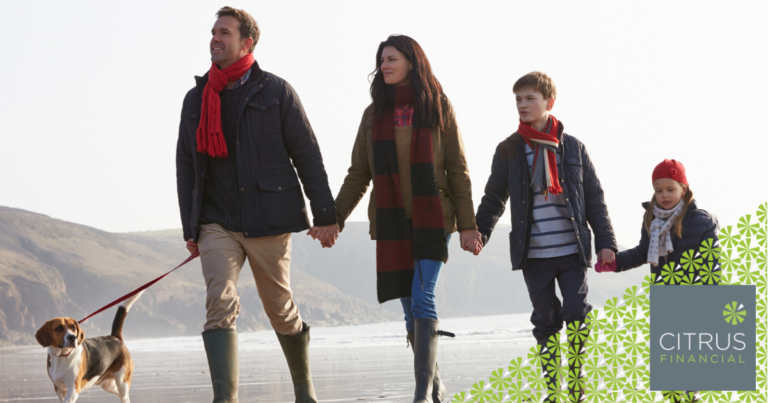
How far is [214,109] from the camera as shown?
3.88 meters

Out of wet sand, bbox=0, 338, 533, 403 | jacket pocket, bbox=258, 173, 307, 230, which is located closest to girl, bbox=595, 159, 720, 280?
jacket pocket, bbox=258, 173, 307, 230

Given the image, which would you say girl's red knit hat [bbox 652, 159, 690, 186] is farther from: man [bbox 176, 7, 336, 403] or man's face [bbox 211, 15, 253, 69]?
man's face [bbox 211, 15, 253, 69]

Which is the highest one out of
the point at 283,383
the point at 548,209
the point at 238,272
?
the point at 548,209

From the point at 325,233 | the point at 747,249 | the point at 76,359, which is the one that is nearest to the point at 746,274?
the point at 747,249

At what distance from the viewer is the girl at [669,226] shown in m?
4.08

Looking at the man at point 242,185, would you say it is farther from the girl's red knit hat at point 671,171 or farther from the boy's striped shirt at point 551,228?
the girl's red knit hat at point 671,171

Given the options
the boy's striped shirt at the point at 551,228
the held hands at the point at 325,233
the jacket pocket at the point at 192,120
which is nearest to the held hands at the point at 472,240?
the boy's striped shirt at the point at 551,228

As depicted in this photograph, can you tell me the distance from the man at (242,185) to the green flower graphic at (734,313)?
6.98 ft

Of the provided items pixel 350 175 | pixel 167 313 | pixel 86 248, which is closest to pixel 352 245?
pixel 86 248

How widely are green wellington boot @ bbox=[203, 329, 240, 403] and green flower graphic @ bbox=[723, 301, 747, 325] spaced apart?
2.55 m

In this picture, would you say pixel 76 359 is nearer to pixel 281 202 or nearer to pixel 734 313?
pixel 281 202

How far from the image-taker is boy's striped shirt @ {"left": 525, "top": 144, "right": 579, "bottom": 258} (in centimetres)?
401

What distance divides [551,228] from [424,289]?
2.62ft

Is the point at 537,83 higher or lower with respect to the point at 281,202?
higher
